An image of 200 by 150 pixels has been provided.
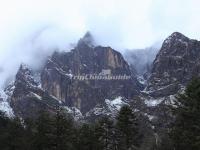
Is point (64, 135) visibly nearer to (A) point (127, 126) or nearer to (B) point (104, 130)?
(A) point (127, 126)

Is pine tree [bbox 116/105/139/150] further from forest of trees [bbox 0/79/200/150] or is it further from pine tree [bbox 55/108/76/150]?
pine tree [bbox 55/108/76/150]

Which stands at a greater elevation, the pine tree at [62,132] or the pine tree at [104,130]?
the pine tree at [104,130]

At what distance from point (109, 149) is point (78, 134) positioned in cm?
721

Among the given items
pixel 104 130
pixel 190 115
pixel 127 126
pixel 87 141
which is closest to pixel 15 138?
pixel 87 141

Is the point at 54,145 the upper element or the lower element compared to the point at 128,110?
lower

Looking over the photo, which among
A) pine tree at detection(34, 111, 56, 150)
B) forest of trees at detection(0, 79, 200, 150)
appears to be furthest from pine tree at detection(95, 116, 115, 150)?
pine tree at detection(34, 111, 56, 150)

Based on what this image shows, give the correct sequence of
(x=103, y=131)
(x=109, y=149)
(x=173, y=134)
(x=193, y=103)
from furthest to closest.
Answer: (x=109, y=149) < (x=103, y=131) < (x=173, y=134) < (x=193, y=103)

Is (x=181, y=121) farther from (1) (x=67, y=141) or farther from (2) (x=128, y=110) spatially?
(1) (x=67, y=141)

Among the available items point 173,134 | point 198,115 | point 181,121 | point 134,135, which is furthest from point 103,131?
point 198,115

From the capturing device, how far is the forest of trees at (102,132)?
258 ft

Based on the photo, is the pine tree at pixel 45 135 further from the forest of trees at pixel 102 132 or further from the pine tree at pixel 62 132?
the pine tree at pixel 62 132

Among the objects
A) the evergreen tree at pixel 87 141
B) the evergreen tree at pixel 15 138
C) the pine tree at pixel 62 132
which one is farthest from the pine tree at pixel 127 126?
the evergreen tree at pixel 15 138

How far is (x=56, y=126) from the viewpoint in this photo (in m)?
94.8

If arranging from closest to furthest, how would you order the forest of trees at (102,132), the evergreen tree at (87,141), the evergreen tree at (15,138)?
the forest of trees at (102,132), the evergreen tree at (15,138), the evergreen tree at (87,141)
